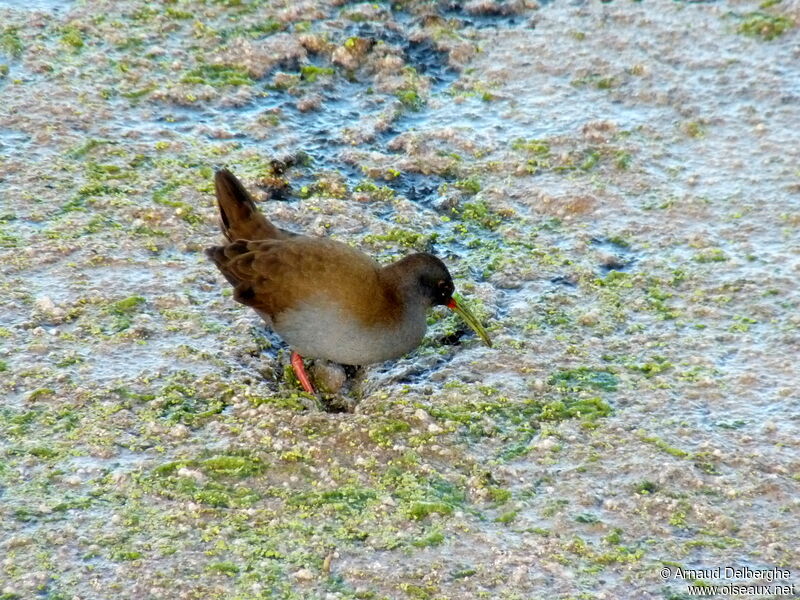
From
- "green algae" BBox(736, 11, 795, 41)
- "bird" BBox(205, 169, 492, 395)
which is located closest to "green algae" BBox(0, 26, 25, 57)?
"bird" BBox(205, 169, 492, 395)

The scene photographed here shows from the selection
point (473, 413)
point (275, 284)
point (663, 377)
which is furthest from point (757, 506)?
point (275, 284)

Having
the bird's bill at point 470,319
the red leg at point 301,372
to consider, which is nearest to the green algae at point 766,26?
the bird's bill at point 470,319

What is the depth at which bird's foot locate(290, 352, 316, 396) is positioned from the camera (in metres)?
5.21

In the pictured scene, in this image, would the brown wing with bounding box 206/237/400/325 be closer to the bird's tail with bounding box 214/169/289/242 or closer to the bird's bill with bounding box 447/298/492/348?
the bird's tail with bounding box 214/169/289/242

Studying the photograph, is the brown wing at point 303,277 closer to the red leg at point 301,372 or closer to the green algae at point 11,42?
the red leg at point 301,372

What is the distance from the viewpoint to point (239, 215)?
5.57m

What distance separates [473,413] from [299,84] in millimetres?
3574

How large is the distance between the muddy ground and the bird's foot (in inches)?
3.9

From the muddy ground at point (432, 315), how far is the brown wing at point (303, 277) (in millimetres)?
Answer: 374

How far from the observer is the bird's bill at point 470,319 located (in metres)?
5.39

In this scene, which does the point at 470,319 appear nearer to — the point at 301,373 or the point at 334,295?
the point at 334,295

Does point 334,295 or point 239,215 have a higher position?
point 239,215

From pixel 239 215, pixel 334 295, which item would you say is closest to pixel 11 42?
pixel 239 215

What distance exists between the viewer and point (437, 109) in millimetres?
7484
